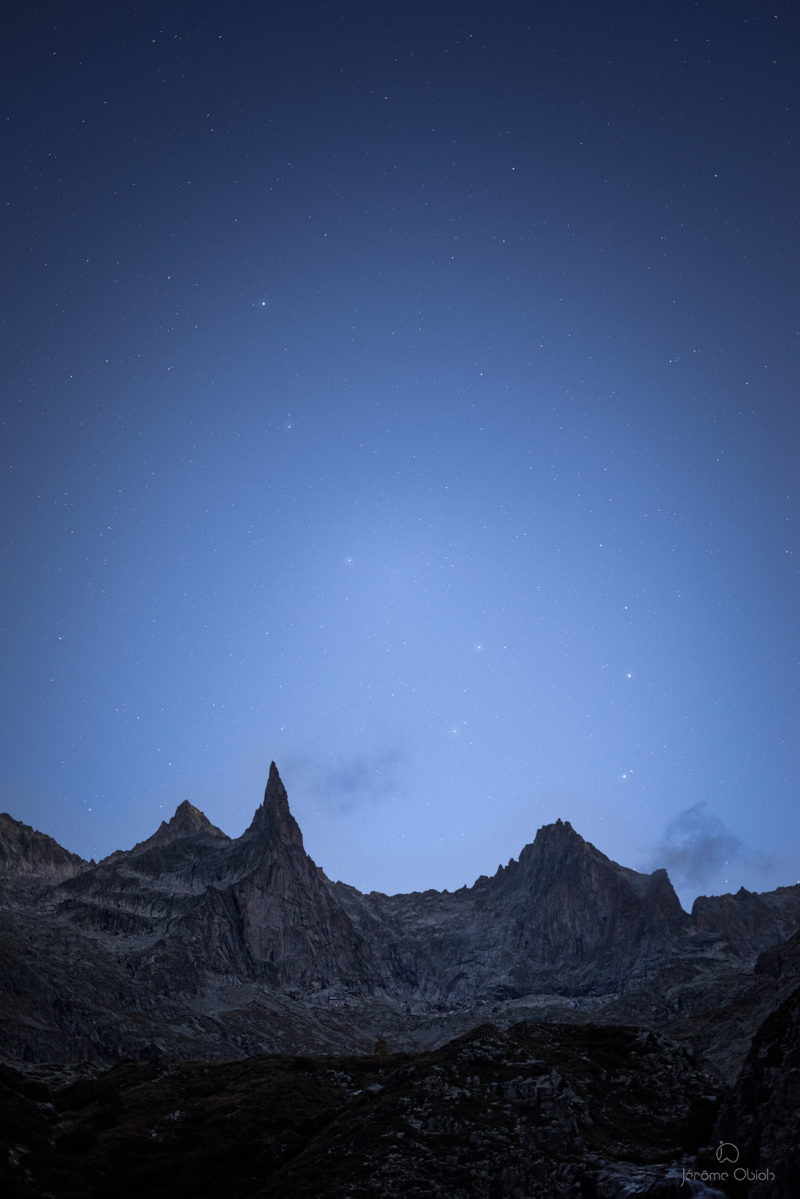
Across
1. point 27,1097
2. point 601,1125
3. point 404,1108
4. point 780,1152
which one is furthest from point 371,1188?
point 27,1097

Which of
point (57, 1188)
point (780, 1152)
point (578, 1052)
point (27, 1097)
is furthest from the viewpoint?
point (27, 1097)

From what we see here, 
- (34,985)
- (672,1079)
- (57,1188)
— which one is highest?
(34,985)

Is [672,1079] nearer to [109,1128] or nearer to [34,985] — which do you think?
[109,1128]

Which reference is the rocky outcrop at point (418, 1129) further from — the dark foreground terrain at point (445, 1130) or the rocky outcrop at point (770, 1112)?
the rocky outcrop at point (770, 1112)

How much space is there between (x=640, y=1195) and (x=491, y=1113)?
35.4ft

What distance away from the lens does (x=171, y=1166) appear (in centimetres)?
3675
